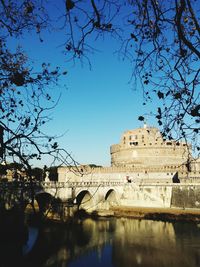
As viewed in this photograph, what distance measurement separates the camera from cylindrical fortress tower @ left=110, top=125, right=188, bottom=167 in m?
42.6

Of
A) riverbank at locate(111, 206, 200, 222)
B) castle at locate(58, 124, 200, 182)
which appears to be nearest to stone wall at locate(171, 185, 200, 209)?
riverbank at locate(111, 206, 200, 222)

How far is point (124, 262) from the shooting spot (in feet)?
46.4

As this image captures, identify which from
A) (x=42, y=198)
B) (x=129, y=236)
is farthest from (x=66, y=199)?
(x=129, y=236)

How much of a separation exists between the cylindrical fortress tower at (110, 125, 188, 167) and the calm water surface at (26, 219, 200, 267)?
18894 mm

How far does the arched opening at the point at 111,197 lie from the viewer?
35.8m

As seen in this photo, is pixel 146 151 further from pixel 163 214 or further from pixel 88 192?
pixel 163 214

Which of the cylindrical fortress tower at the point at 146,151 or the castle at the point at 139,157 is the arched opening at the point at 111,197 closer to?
the castle at the point at 139,157

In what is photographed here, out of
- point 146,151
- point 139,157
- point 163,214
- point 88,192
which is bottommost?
point 163,214

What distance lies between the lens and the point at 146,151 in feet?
141

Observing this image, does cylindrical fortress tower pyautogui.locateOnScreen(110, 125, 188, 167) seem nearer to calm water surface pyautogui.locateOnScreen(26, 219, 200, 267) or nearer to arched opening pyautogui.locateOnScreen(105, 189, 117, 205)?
arched opening pyautogui.locateOnScreen(105, 189, 117, 205)

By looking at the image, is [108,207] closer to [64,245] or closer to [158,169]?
[158,169]

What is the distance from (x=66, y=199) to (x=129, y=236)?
33.0 feet

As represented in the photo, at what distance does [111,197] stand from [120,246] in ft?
63.7

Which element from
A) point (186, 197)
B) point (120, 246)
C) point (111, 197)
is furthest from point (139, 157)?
point (120, 246)
